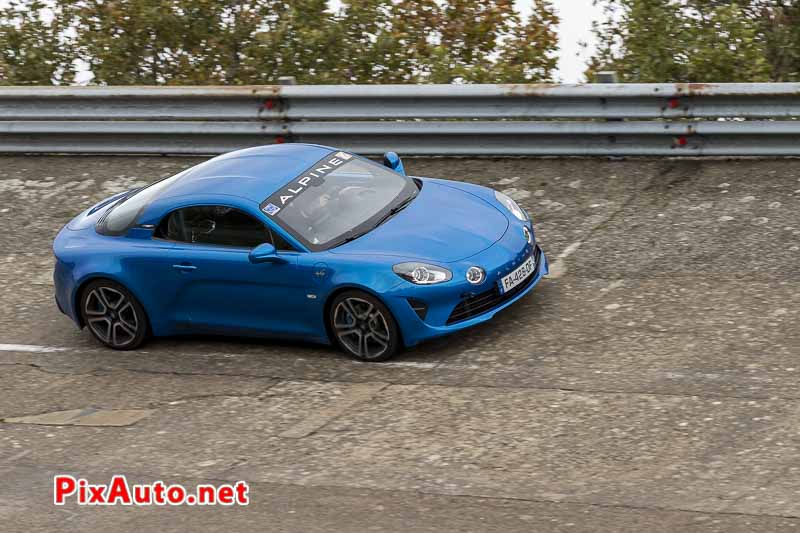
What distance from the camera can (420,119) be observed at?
12.6m

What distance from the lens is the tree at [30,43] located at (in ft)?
53.7

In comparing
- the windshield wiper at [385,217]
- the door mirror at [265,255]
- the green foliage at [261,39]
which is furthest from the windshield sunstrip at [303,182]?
the green foliage at [261,39]

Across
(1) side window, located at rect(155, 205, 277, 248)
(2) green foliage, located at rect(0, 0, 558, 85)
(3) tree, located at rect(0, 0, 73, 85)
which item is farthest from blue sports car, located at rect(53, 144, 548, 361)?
(3) tree, located at rect(0, 0, 73, 85)

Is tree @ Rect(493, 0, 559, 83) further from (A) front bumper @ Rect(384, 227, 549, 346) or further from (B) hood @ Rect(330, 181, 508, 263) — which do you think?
(A) front bumper @ Rect(384, 227, 549, 346)

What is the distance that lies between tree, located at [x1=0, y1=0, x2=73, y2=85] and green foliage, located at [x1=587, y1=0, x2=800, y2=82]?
7224mm

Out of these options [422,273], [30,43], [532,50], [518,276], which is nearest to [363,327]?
[422,273]

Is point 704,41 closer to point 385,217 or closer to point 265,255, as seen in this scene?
point 385,217

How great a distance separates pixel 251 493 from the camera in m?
6.88

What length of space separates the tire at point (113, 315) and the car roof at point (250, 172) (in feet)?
2.74

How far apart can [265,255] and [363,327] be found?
34.4 inches

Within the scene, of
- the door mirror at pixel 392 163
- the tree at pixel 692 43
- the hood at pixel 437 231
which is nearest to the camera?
the hood at pixel 437 231

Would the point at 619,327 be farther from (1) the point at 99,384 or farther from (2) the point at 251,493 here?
(1) the point at 99,384

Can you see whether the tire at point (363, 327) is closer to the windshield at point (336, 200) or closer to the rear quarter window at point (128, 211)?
the windshield at point (336, 200)

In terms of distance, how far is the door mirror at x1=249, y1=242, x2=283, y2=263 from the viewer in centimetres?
867
